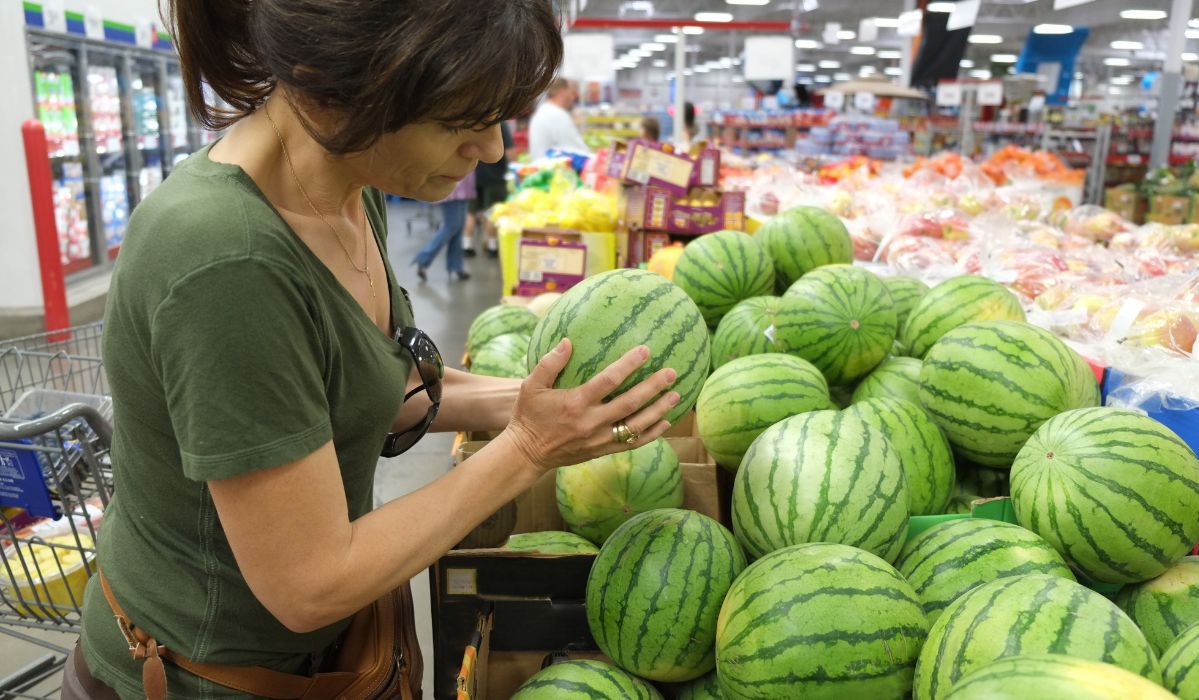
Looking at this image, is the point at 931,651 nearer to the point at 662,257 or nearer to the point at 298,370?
the point at 298,370

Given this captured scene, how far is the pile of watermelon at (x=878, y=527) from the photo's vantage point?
100 cm

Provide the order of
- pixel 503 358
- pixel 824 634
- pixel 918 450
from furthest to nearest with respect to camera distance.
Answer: pixel 503 358 < pixel 918 450 < pixel 824 634

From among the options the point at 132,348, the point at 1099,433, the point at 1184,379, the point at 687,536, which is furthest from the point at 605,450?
the point at 1184,379

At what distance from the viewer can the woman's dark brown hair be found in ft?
3.20

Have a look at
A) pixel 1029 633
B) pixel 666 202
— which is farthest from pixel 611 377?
pixel 666 202

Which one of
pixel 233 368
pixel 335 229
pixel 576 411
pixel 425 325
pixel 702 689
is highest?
pixel 335 229

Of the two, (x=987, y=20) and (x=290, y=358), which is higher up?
(x=987, y=20)

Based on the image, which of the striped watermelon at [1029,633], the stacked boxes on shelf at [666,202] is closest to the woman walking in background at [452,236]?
the stacked boxes on shelf at [666,202]

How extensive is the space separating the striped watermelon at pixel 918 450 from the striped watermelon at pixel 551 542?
0.54 meters

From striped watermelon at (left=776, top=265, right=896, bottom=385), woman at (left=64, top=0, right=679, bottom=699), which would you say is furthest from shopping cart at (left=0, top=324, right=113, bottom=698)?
striped watermelon at (left=776, top=265, right=896, bottom=385)

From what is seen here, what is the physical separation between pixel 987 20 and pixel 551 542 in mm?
25540

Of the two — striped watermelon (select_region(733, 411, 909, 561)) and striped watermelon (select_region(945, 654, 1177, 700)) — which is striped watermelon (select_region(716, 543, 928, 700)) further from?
striped watermelon (select_region(945, 654, 1177, 700))

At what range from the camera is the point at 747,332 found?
215 centimetres

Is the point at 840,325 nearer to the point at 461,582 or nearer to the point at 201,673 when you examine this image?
the point at 461,582
